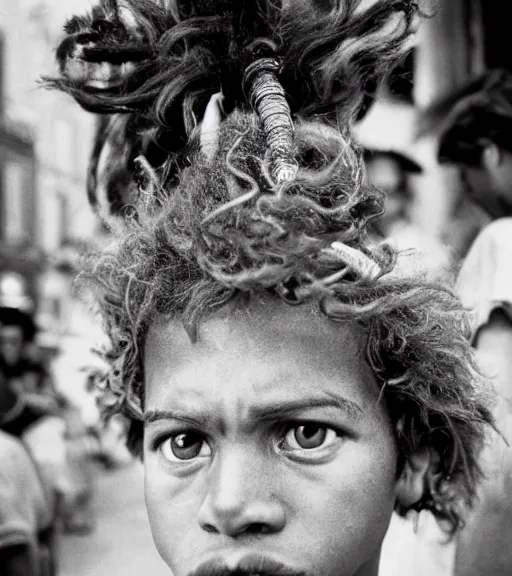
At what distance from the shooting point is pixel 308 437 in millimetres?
981

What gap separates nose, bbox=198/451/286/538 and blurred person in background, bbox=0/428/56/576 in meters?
1.03

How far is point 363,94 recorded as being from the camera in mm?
1155

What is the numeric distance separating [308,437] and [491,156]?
0.93 metres

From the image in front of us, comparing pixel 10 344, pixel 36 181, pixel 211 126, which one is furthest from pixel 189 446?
pixel 36 181

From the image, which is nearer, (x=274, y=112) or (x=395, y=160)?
(x=274, y=112)

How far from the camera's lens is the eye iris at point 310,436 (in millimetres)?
979

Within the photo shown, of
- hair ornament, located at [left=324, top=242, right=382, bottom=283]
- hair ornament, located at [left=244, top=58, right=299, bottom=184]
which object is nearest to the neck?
hair ornament, located at [left=324, top=242, right=382, bottom=283]

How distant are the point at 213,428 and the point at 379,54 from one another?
1.87 feet

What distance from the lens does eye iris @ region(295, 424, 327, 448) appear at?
0.98m

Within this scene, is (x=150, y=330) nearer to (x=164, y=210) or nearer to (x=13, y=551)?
(x=164, y=210)

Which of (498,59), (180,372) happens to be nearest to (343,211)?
(180,372)

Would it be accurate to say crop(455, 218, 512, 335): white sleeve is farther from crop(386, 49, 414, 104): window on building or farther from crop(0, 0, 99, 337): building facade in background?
crop(0, 0, 99, 337): building facade in background

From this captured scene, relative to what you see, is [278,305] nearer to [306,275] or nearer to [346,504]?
[306,275]

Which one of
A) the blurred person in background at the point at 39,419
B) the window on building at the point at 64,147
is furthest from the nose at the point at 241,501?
the window on building at the point at 64,147
